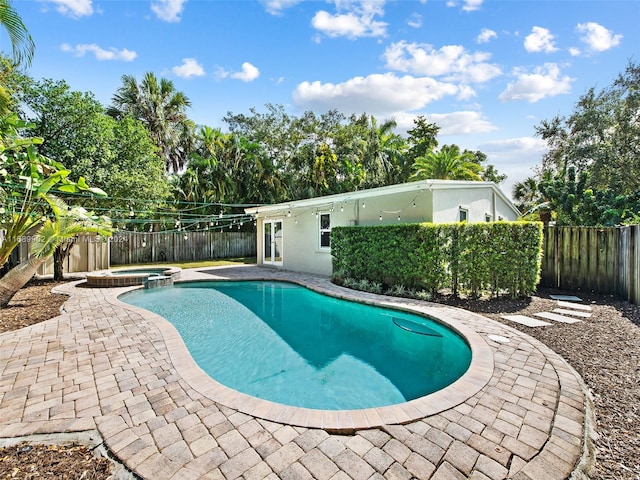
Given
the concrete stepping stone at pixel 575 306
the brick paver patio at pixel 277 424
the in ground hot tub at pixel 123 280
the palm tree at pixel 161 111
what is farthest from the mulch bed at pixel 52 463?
the palm tree at pixel 161 111

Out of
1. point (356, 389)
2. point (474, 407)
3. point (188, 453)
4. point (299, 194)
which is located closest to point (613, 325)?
point (474, 407)

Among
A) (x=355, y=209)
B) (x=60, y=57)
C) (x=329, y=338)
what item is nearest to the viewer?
(x=329, y=338)

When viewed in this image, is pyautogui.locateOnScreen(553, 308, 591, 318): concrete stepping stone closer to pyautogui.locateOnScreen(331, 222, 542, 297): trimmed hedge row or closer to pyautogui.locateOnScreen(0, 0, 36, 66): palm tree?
pyautogui.locateOnScreen(331, 222, 542, 297): trimmed hedge row

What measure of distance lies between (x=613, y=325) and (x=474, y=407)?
499 centimetres

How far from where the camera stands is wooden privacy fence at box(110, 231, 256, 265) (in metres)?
19.5

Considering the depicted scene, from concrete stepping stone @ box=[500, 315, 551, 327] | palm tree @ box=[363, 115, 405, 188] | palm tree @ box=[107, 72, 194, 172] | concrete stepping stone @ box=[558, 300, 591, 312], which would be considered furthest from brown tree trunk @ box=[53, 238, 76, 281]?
palm tree @ box=[363, 115, 405, 188]

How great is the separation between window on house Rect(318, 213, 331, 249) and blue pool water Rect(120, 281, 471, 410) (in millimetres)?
4260

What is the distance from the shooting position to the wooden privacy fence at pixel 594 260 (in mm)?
7704

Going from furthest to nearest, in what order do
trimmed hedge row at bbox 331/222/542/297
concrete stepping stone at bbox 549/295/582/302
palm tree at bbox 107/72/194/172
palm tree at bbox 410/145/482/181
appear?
palm tree at bbox 410/145/482/181 < palm tree at bbox 107/72/194/172 < concrete stepping stone at bbox 549/295/582/302 < trimmed hedge row at bbox 331/222/542/297

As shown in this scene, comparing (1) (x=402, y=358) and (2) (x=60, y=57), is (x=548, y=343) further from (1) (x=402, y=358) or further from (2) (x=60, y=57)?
(2) (x=60, y=57)

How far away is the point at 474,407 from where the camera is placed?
130 inches

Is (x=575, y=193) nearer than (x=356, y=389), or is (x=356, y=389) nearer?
(x=356, y=389)

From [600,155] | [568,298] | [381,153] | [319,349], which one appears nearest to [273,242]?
[319,349]

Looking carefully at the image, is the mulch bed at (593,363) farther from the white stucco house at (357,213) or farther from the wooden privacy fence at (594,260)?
the white stucco house at (357,213)
